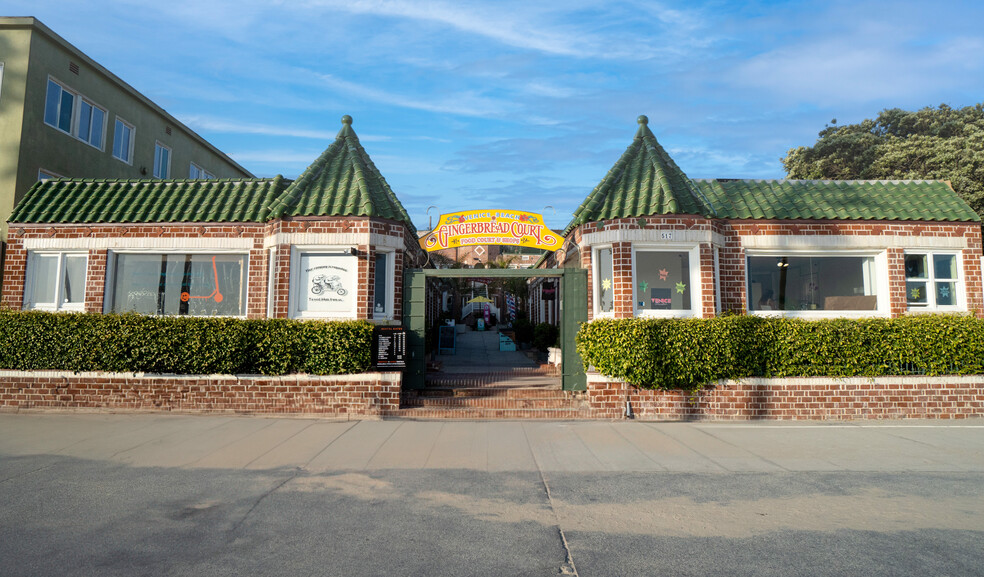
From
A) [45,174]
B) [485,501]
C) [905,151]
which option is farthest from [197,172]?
[905,151]

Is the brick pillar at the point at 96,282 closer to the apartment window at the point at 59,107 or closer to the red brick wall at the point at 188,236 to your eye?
the red brick wall at the point at 188,236

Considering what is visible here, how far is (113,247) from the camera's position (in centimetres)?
1139

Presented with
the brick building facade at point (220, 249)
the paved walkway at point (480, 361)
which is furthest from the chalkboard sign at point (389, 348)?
the paved walkway at point (480, 361)

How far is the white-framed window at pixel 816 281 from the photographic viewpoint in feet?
37.5

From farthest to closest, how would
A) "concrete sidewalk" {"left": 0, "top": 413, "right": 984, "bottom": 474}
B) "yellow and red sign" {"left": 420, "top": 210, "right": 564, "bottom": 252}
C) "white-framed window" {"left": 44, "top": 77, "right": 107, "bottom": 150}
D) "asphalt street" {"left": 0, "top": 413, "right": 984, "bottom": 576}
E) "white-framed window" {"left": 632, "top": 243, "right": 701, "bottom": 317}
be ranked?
"white-framed window" {"left": 44, "top": 77, "right": 107, "bottom": 150}, "yellow and red sign" {"left": 420, "top": 210, "right": 564, "bottom": 252}, "white-framed window" {"left": 632, "top": 243, "right": 701, "bottom": 317}, "concrete sidewalk" {"left": 0, "top": 413, "right": 984, "bottom": 474}, "asphalt street" {"left": 0, "top": 413, "right": 984, "bottom": 576}

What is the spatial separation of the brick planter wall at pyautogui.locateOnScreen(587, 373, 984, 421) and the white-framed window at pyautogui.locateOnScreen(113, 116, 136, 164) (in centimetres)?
1692

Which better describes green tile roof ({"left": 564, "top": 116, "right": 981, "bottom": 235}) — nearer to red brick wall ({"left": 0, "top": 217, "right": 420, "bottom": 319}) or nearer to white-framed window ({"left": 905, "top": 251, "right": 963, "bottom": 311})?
white-framed window ({"left": 905, "top": 251, "right": 963, "bottom": 311})

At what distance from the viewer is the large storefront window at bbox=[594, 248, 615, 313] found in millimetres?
10930

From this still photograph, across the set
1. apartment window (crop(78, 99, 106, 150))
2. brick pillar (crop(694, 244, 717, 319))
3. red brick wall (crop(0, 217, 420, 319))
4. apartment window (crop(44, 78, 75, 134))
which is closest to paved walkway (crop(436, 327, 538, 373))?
red brick wall (crop(0, 217, 420, 319))

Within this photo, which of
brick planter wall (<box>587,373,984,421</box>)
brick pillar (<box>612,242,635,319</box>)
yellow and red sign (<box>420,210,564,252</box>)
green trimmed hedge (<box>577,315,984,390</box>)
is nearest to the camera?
green trimmed hedge (<box>577,315,984,390</box>)

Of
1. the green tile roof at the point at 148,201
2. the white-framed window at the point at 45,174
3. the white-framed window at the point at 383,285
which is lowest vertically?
the white-framed window at the point at 383,285

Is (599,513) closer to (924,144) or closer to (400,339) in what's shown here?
(400,339)

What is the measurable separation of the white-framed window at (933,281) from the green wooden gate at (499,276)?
23.5 ft

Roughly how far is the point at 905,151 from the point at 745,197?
2233 centimetres
